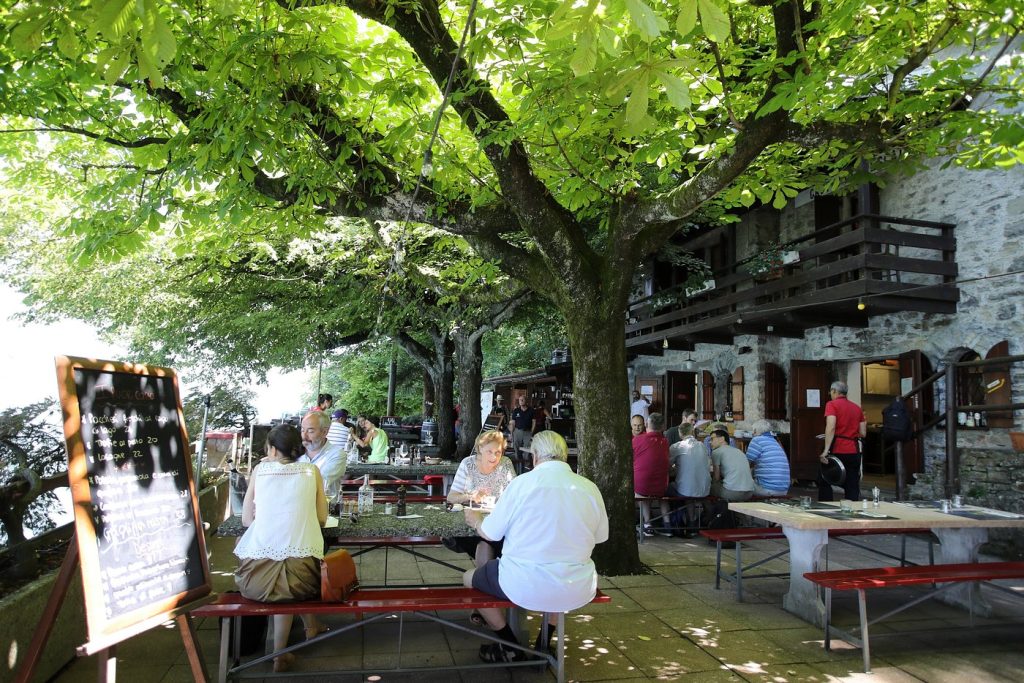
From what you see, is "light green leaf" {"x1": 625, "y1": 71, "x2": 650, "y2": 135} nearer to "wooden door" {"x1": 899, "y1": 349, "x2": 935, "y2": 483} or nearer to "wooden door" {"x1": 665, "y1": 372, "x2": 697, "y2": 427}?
"wooden door" {"x1": 899, "y1": 349, "x2": 935, "y2": 483}

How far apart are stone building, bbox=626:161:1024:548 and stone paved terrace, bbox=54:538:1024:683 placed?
2995 millimetres

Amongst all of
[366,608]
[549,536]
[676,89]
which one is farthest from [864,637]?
[676,89]

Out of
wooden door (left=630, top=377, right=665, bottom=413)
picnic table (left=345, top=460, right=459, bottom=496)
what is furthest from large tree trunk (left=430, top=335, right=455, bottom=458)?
picnic table (left=345, top=460, right=459, bottom=496)

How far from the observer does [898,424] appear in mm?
8344

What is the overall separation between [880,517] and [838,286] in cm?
595

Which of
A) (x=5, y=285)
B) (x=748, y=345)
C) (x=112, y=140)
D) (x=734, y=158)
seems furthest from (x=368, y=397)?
(x=734, y=158)

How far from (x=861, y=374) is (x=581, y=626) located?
995 centimetres

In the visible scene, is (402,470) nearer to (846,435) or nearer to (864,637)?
(846,435)

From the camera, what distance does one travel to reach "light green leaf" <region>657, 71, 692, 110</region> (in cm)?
252

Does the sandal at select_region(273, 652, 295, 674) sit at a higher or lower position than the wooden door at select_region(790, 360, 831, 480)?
lower

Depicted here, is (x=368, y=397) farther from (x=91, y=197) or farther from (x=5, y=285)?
(x=91, y=197)

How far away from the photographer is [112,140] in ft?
19.7

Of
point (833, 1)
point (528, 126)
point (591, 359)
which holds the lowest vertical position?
point (591, 359)

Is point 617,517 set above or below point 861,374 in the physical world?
below
